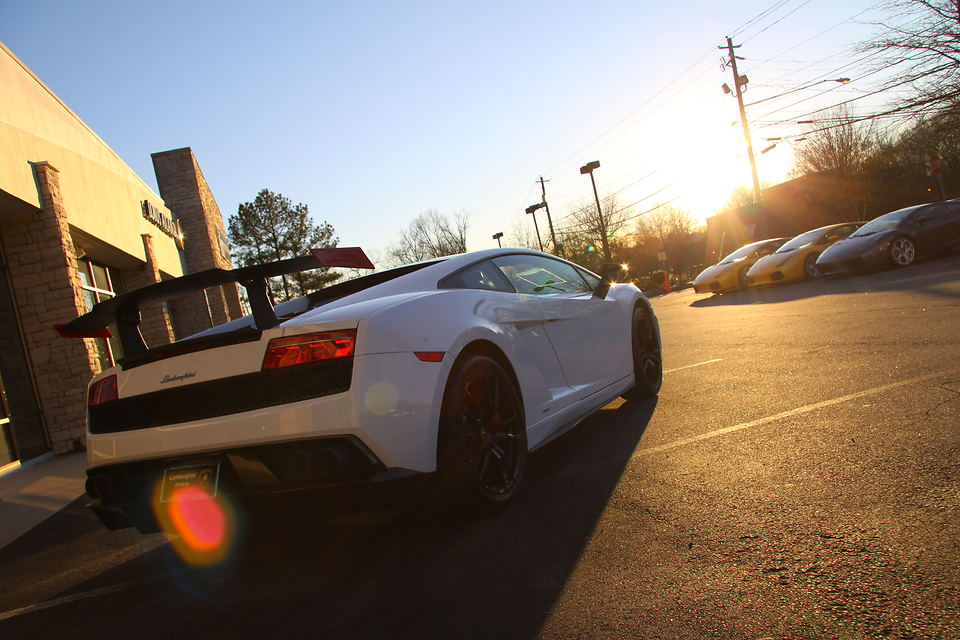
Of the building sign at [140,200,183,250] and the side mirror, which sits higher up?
the building sign at [140,200,183,250]

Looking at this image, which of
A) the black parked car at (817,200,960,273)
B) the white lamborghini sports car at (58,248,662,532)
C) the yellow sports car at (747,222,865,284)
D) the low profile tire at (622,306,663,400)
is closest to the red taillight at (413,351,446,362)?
the white lamborghini sports car at (58,248,662,532)

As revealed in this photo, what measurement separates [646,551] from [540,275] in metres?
2.20

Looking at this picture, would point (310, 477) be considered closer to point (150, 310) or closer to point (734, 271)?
point (150, 310)

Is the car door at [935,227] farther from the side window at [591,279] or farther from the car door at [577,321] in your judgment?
the car door at [577,321]

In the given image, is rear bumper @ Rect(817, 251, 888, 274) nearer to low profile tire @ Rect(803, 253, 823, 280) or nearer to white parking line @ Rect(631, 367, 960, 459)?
low profile tire @ Rect(803, 253, 823, 280)

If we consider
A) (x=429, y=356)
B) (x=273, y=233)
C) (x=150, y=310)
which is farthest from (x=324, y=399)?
(x=273, y=233)

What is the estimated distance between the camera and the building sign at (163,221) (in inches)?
666

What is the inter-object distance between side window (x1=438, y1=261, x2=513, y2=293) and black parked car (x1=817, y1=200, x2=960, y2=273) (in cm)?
1136

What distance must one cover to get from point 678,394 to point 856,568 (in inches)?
125

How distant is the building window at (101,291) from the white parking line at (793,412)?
35.3 feet

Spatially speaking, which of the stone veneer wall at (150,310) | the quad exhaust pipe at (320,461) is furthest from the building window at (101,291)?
the quad exhaust pipe at (320,461)

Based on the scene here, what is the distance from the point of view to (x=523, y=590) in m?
2.32

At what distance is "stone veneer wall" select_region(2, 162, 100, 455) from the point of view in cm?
960

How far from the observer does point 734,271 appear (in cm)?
1638
